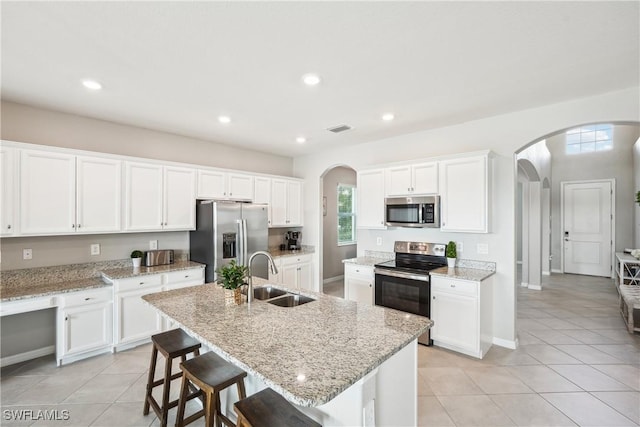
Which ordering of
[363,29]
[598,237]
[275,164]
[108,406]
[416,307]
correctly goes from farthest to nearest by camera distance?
[598,237] < [275,164] < [416,307] < [108,406] < [363,29]

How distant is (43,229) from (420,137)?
4.50 metres

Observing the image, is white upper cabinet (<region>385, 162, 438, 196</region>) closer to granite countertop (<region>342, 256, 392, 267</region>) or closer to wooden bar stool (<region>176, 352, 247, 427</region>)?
granite countertop (<region>342, 256, 392, 267</region>)

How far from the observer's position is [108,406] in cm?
240

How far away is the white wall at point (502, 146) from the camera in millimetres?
2908

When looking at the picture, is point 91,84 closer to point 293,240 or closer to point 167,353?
point 167,353

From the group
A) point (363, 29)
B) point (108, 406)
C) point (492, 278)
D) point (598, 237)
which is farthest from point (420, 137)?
point (598, 237)

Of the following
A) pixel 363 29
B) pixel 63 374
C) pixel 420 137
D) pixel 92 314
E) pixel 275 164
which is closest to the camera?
pixel 363 29

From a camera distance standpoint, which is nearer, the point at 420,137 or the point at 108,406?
the point at 108,406

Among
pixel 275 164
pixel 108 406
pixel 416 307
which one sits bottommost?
pixel 108 406

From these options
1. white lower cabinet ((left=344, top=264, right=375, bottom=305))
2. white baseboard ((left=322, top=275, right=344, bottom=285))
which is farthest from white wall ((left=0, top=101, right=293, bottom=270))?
white baseboard ((left=322, top=275, right=344, bottom=285))

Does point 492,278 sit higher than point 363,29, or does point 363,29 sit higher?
point 363,29

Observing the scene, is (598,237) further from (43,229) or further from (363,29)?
(43,229)

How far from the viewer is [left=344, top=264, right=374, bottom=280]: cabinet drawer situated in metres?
4.00

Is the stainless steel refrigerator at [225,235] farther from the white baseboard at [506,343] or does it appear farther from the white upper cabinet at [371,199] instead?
the white baseboard at [506,343]
